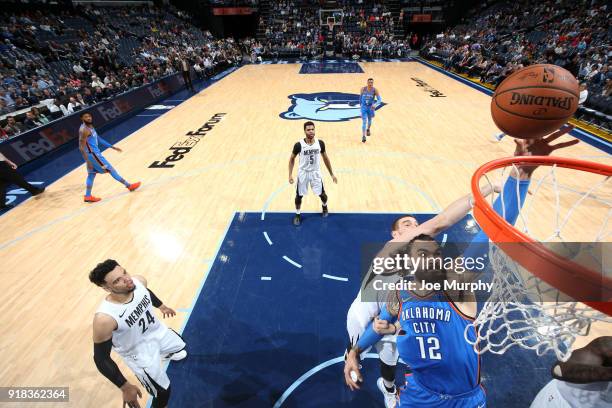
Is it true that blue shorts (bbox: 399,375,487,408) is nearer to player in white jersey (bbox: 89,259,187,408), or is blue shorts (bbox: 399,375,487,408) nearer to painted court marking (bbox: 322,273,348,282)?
player in white jersey (bbox: 89,259,187,408)

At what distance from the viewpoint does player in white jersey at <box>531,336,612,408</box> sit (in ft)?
5.77

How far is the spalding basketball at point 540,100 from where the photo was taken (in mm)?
2947

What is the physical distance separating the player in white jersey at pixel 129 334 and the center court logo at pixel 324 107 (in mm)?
9193

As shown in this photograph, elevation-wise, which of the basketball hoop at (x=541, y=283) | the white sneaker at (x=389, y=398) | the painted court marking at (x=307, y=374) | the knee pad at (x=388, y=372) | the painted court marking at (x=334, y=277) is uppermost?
the basketball hoop at (x=541, y=283)

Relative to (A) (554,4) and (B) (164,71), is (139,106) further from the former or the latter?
(A) (554,4)

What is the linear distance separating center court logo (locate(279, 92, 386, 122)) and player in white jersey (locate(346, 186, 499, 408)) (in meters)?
8.93

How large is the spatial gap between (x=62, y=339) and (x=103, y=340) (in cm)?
212

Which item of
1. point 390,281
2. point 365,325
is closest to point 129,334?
point 365,325

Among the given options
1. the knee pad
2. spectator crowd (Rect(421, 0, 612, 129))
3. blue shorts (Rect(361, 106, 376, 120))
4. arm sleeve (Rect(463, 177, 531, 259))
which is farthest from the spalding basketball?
spectator crowd (Rect(421, 0, 612, 129))

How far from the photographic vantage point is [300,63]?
78.9 ft

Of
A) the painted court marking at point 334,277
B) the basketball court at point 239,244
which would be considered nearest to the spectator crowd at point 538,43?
the basketball court at point 239,244

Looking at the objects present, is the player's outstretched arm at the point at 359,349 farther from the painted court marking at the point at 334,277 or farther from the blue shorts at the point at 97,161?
the blue shorts at the point at 97,161

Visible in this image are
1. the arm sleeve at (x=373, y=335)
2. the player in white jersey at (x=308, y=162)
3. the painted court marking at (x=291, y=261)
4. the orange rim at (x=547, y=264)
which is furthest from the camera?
the player in white jersey at (x=308, y=162)

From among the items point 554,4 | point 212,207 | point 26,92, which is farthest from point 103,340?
point 554,4
